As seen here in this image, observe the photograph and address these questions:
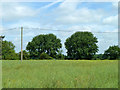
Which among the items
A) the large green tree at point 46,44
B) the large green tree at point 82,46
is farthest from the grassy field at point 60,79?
the large green tree at point 82,46

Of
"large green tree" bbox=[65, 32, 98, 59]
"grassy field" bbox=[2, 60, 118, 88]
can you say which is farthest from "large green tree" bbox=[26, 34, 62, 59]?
"grassy field" bbox=[2, 60, 118, 88]

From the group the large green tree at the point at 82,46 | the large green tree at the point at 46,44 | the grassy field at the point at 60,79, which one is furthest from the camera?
the large green tree at the point at 82,46

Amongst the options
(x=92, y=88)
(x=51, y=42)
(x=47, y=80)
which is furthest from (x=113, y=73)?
(x=51, y=42)

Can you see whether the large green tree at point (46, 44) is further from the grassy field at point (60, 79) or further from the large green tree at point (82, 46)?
the grassy field at point (60, 79)

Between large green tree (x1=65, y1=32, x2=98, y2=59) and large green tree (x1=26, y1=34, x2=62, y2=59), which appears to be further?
large green tree (x1=65, y1=32, x2=98, y2=59)

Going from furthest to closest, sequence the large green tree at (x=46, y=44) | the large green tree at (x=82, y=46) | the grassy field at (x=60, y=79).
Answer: the large green tree at (x=82, y=46) → the large green tree at (x=46, y=44) → the grassy field at (x=60, y=79)

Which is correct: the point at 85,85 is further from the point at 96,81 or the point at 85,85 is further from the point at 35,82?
the point at 35,82

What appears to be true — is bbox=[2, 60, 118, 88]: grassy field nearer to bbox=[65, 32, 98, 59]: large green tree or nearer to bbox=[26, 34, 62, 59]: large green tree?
bbox=[26, 34, 62, 59]: large green tree

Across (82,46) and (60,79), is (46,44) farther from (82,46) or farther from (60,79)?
(60,79)
